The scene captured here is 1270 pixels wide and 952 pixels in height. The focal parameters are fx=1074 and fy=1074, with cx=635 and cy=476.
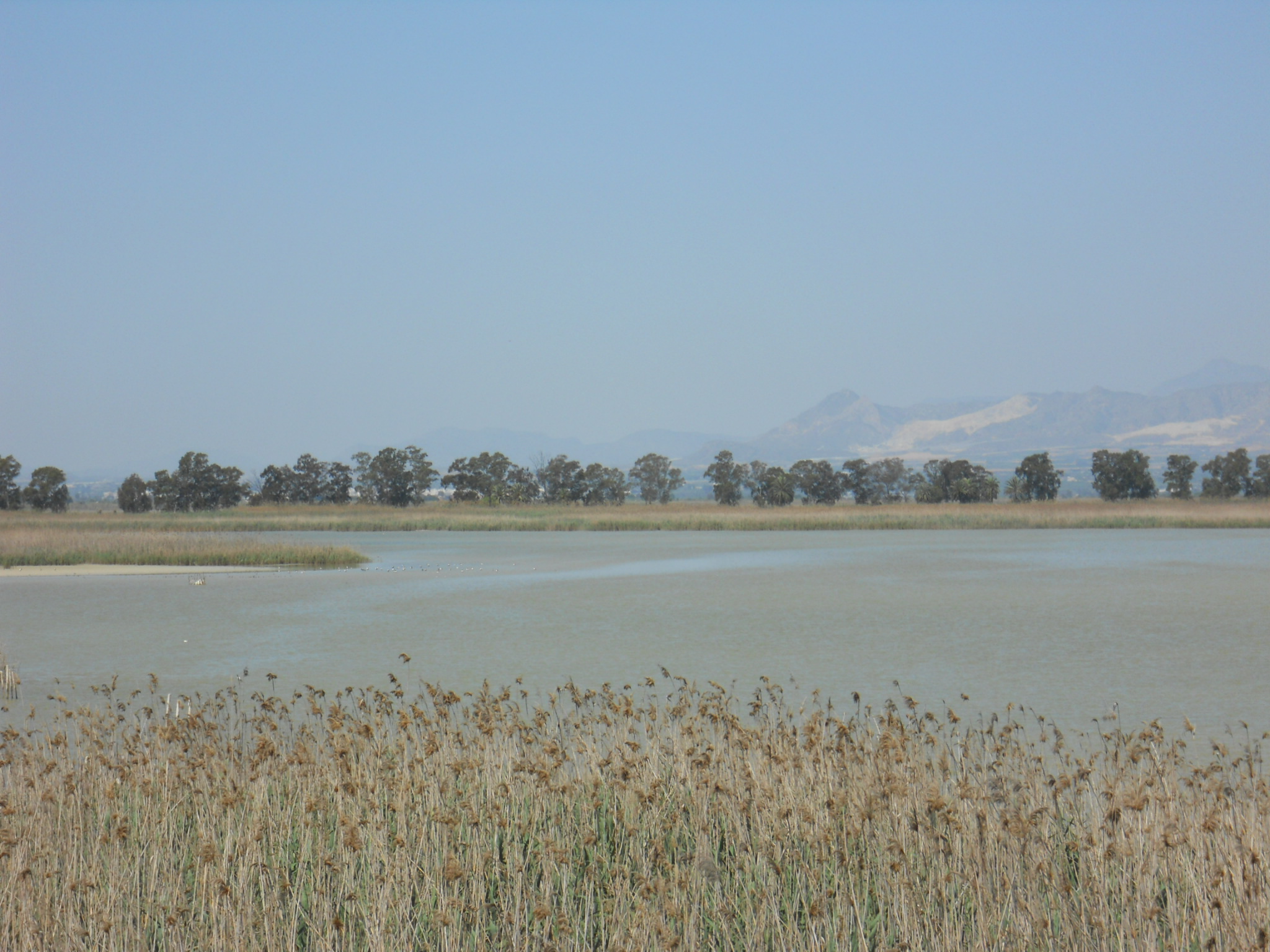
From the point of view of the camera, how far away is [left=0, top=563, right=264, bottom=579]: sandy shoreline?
1115 inches

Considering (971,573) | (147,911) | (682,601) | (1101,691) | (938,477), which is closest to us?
(147,911)

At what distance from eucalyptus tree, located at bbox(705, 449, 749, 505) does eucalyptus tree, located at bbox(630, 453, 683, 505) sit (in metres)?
4.49

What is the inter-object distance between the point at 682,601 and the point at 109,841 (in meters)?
15.3

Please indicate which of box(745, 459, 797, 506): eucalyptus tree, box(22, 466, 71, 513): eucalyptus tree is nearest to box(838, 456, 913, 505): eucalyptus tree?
box(745, 459, 797, 506): eucalyptus tree

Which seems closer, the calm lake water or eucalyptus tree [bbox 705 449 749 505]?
the calm lake water

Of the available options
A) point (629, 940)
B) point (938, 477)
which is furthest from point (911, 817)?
point (938, 477)

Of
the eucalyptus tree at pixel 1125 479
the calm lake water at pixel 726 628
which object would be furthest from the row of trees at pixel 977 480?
the calm lake water at pixel 726 628

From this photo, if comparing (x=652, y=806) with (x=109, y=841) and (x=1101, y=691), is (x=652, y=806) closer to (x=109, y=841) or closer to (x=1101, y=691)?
(x=109, y=841)

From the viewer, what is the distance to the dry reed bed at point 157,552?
3156cm

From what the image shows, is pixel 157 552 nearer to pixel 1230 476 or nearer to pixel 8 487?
pixel 8 487

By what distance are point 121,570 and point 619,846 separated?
2849 centimetres

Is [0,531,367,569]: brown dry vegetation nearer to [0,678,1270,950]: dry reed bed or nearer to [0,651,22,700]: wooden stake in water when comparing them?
[0,651,22,700]: wooden stake in water

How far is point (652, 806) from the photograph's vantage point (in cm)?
539

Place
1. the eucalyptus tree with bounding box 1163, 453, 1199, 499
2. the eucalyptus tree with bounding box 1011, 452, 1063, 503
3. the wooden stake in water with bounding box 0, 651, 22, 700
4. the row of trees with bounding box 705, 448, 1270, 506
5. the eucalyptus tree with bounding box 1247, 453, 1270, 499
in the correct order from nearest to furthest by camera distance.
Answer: the wooden stake in water with bounding box 0, 651, 22, 700 < the eucalyptus tree with bounding box 1163, 453, 1199, 499 < the eucalyptus tree with bounding box 1247, 453, 1270, 499 < the row of trees with bounding box 705, 448, 1270, 506 < the eucalyptus tree with bounding box 1011, 452, 1063, 503
